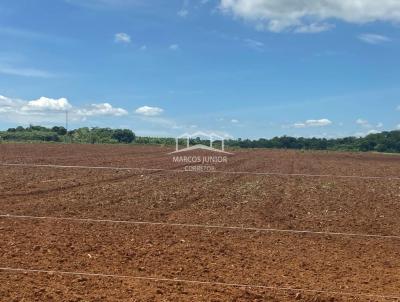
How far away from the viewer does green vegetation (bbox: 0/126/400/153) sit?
7144cm

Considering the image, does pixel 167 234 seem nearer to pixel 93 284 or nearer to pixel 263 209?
pixel 93 284

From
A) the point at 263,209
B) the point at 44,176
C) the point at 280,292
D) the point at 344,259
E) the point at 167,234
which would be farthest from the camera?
the point at 44,176

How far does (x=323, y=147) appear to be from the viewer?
7606 cm

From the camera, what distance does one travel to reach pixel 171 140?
73688mm

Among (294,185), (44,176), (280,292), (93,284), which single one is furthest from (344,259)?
(44,176)

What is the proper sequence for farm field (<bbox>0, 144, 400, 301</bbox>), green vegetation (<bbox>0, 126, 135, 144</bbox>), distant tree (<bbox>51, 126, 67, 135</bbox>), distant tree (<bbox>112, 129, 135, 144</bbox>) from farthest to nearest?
1. distant tree (<bbox>51, 126, 67, 135</bbox>)
2. green vegetation (<bbox>0, 126, 135, 144</bbox>)
3. distant tree (<bbox>112, 129, 135, 144</bbox>)
4. farm field (<bbox>0, 144, 400, 301</bbox>)

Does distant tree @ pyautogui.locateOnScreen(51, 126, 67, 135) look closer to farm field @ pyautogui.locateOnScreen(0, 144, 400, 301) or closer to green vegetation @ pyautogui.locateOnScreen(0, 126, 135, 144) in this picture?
green vegetation @ pyautogui.locateOnScreen(0, 126, 135, 144)

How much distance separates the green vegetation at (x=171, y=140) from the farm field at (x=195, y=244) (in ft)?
180

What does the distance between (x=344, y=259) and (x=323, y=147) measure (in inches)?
2764

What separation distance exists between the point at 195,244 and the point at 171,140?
65.7 metres

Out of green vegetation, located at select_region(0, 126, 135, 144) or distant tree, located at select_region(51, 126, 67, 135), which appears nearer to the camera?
green vegetation, located at select_region(0, 126, 135, 144)

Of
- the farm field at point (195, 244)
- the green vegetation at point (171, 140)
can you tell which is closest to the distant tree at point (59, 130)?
the green vegetation at point (171, 140)

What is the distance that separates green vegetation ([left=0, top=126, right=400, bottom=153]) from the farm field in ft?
180

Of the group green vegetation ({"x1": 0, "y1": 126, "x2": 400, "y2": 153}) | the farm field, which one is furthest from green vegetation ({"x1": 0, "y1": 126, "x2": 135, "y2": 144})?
the farm field
